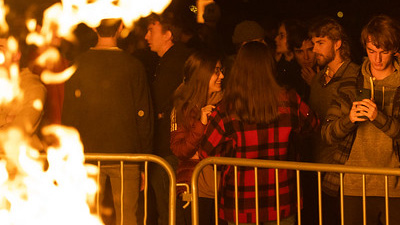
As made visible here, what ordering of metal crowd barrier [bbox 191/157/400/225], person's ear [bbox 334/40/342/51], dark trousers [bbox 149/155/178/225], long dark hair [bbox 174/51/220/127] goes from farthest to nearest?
dark trousers [bbox 149/155/178/225] → person's ear [bbox 334/40/342/51] → long dark hair [bbox 174/51/220/127] → metal crowd barrier [bbox 191/157/400/225]

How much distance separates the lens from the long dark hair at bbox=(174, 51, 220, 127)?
6.16 m

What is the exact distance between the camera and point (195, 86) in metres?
6.21

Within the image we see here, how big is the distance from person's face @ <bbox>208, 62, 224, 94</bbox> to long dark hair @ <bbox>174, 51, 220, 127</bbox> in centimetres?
3

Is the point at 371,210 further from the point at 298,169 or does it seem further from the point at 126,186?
the point at 126,186

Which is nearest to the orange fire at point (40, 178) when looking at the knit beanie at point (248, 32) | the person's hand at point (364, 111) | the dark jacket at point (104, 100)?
the dark jacket at point (104, 100)

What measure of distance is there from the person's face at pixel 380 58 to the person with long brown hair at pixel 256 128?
611 mm

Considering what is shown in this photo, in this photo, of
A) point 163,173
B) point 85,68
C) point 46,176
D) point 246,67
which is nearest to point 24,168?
point 46,176

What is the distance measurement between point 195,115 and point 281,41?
251cm

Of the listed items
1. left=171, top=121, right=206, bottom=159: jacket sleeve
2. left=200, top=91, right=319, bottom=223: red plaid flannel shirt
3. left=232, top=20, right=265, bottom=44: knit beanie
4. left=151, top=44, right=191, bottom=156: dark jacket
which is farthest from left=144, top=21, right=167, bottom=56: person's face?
left=200, top=91, right=319, bottom=223: red plaid flannel shirt

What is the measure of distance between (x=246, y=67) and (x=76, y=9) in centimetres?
393

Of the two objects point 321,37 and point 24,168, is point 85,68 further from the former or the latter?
point 321,37

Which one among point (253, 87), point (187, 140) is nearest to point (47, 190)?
point (187, 140)

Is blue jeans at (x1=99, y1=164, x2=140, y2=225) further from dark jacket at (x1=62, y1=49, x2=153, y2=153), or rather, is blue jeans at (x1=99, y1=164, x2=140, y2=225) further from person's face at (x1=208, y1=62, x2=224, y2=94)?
person's face at (x1=208, y1=62, x2=224, y2=94)

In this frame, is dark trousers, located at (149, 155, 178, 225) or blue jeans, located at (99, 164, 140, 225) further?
dark trousers, located at (149, 155, 178, 225)
